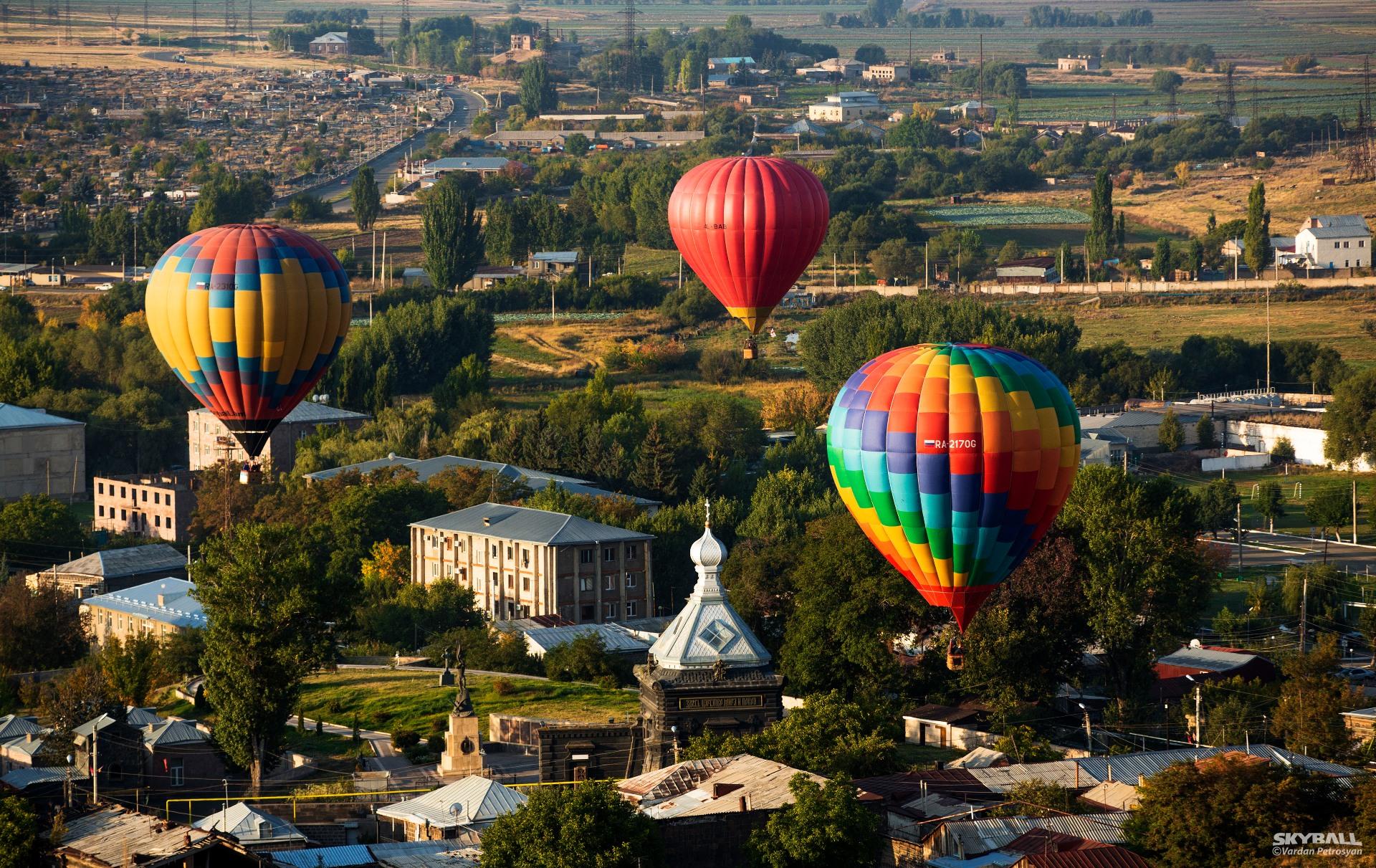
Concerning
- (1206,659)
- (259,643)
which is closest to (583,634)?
(259,643)

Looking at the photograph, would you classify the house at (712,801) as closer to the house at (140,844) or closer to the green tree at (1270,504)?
the house at (140,844)

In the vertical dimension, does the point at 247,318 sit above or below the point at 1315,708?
above

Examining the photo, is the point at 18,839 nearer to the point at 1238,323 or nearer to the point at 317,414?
the point at 317,414

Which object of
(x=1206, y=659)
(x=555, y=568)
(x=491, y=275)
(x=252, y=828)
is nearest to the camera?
(x=252, y=828)

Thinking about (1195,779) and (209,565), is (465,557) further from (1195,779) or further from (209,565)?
(1195,779)

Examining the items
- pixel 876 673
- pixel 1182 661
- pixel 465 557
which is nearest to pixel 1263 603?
pixel 1182 661

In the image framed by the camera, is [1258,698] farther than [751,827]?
Yes

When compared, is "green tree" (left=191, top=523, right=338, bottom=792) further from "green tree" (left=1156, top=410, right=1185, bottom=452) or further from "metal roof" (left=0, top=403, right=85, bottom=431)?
"green tree" (left=1156, top=410, right=1185, bottom=452)

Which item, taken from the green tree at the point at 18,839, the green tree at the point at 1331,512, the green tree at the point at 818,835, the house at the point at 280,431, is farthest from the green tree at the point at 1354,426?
the green tree at the point at 18,839

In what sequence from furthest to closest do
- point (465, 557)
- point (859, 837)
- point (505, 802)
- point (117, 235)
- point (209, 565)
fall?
point (117, 235) → point (465, 557) → point (209, 565) → point (505, 802) → point (859, 837)
